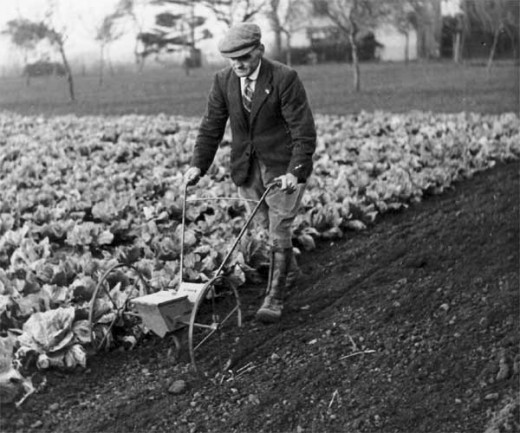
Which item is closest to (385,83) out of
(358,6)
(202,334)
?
(358,6)

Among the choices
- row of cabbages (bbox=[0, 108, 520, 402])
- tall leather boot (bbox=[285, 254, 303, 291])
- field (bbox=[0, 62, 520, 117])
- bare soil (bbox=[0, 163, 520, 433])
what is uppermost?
field (bbox=[0, 62, 520, 117])

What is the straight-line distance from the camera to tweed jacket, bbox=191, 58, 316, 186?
4953mm

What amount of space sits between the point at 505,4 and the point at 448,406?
10084mm

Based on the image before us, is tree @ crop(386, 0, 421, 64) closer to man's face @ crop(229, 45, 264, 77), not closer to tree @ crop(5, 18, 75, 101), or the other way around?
tree @ crop(5, 18, 75, 101)

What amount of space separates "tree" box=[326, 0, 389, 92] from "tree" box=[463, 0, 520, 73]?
1762mm

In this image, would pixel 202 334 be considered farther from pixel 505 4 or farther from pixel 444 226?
pixel 505 4

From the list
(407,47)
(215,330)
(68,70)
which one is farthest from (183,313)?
(407,47)

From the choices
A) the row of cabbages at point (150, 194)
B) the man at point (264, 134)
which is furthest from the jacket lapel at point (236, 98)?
the row of cabbages at point (150, 194)

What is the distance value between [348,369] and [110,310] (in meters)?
1.33

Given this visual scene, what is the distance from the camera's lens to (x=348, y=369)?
4.82 meters

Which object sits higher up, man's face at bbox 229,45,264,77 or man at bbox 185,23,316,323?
man's face at bbox 229,45,264,77

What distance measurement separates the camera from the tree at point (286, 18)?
32.7ft

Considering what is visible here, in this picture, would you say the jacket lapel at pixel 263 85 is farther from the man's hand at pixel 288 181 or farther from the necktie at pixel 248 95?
the man's hand at pixel 288 181

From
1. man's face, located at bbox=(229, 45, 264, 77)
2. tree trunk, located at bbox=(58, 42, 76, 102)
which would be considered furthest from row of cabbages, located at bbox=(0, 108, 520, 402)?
man's face, located at bbox=(229, 45, 264, 77)
